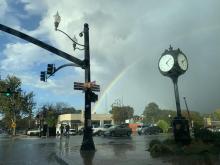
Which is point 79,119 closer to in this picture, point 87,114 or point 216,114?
point 216,114

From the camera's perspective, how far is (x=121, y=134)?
168 ft

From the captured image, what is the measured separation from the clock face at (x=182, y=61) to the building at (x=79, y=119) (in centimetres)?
8809

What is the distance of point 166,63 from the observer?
20.7m

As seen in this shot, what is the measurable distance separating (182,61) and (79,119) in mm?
98053

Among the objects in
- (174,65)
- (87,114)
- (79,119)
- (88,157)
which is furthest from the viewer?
(79,119)

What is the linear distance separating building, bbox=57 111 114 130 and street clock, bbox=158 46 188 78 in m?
88.0

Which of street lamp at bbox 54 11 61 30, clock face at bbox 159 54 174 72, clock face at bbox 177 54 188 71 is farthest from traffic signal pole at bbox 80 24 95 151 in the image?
clock face at bbox 177 54 188 71

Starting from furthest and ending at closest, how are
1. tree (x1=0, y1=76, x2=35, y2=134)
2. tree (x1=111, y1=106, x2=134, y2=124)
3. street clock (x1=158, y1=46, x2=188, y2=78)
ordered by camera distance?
tree (x1=111, y1=106, x2=134, y2=124) → tree (x1=0, y1=76, x2=35, y2=134) → street clock (x1=158, y1=46, x2=188, y2=78)

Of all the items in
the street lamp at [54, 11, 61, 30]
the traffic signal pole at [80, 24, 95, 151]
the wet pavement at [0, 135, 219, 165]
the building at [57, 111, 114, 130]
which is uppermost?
the building at [57, 111, 114, 130]

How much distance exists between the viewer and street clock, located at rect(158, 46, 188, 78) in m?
20.2

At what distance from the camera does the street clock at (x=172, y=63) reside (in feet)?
66.3

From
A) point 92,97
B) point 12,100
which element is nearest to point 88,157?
point 92,97

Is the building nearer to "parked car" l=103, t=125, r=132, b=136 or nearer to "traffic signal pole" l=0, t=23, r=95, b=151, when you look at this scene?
"parked car" l=103, t=125, r=132, b=136

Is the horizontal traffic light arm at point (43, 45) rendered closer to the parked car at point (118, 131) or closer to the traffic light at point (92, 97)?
the traffic light at point (92, 97)
